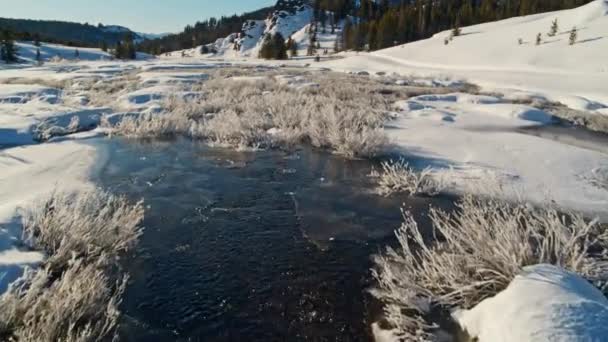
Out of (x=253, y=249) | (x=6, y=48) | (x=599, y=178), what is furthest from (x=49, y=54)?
(x=599, y=178)

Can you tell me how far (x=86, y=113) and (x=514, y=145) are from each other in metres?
12.6

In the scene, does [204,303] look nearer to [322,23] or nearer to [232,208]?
[232,208]

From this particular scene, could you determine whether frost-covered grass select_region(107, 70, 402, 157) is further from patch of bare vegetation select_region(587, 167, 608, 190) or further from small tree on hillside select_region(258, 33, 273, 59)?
small tree on hillside select_region(258, 33, 273, 59)

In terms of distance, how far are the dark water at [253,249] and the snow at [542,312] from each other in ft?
3.22

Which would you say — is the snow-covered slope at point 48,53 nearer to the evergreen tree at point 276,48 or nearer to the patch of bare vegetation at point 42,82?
the evergreen tree at point 276,48

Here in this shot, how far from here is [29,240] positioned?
12.5ft

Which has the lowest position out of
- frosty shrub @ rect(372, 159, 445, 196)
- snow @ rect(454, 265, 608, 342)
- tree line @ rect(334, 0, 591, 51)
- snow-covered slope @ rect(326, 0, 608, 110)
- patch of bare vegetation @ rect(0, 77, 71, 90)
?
frosty shrub @ rect(372, 159, 445, 196)

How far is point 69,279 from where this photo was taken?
307cm

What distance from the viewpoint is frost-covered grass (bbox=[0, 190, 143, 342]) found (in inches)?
102

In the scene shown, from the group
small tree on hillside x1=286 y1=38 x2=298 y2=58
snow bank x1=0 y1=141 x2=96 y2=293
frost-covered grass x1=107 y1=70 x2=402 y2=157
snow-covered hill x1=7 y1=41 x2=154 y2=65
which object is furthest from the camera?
small tree on hillside x1=286 y1=38 x2=298 y2=58

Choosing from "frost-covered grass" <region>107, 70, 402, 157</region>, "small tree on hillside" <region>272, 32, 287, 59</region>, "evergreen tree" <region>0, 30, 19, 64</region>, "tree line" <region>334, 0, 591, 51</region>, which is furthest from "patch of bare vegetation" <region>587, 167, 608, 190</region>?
"tree line" <region>334, 0, 591, 51</region>

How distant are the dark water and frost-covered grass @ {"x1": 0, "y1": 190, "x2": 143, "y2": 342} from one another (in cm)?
25

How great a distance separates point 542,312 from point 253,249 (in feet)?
9.87

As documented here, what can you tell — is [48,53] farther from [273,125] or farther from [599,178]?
[599,178]
